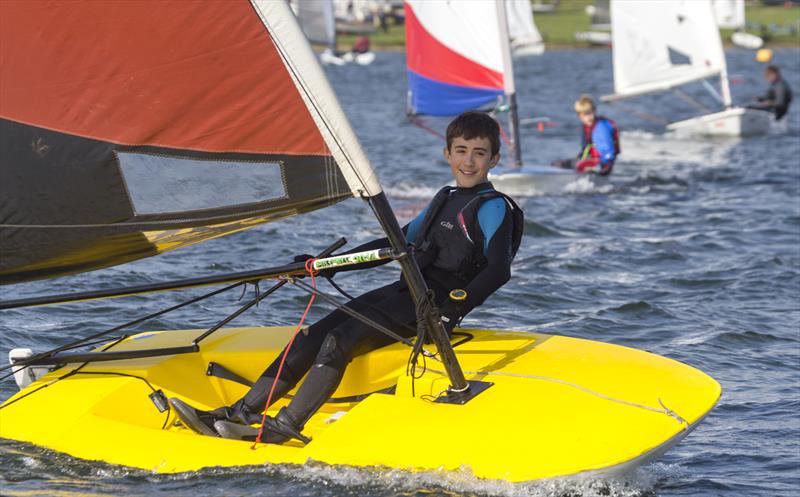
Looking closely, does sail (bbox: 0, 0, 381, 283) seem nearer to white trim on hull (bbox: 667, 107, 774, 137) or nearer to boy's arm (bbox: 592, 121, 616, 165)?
boy's arm (bbox: 592, 121, 616, 165)

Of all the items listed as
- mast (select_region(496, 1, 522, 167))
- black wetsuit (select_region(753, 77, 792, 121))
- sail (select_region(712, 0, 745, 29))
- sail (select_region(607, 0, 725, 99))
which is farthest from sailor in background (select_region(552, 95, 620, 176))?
sail (select_region(712, 0, 745, 29))

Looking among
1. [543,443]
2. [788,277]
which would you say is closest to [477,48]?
[788,277]

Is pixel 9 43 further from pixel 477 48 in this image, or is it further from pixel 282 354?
pixel 477 48

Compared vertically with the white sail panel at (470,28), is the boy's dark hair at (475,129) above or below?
above

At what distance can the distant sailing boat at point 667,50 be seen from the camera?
17453 mm

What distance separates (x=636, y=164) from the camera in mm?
15305

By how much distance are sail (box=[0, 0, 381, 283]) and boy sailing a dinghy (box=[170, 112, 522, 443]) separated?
0.46 metres

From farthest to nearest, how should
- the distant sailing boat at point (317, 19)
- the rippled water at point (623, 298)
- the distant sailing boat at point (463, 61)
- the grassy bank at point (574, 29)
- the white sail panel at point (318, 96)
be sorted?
the grassy bank at point (574, 29)
the distant sailing boat at point (317, 19)
the distant sailing boat at point (463, 61)
the rippled water at point (623, 298)
the white sail panel at point (318, 96)

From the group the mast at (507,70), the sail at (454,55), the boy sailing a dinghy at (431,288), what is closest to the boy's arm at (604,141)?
the mast at (507,70)

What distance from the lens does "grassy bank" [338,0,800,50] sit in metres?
46.5

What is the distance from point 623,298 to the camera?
25.6 ft

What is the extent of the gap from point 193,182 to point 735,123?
48.2ft

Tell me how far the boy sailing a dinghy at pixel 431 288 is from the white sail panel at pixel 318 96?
0.54 metres

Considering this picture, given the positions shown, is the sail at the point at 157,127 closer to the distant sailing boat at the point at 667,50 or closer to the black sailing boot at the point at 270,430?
the black sailing boot at the point at 270,430
